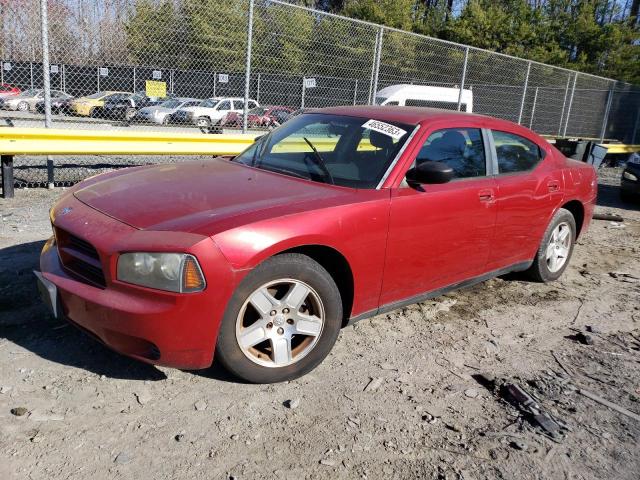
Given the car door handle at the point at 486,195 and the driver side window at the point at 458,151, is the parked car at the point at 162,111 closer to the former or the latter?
the driver side window at the point at 458,151

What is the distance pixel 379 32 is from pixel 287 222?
6.96m

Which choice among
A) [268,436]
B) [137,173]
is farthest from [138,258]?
[137,173]

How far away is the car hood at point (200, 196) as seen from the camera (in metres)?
2.75

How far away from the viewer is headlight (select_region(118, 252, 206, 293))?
2541mm

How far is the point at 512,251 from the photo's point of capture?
442 centimetres

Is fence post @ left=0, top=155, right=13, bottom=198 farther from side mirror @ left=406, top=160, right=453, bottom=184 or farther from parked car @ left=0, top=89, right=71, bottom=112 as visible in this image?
side mirror @ left=406, top=160, right=453, bottom=184

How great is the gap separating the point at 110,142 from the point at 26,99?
293cm

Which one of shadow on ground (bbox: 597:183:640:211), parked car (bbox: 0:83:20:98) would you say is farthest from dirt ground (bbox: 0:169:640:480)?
shadow on ground (bbox: 597:183:640:211)

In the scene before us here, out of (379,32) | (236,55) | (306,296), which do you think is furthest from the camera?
(379,32)

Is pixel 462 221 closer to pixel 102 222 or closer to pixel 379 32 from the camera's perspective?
pixel 102 222

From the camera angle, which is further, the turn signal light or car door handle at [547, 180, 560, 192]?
car door handle at [547, 180, 560, 192]

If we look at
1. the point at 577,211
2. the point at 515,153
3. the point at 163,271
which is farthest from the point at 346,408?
the point at 577,211

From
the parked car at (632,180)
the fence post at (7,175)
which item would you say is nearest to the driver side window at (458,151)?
the fence post at (7,175)

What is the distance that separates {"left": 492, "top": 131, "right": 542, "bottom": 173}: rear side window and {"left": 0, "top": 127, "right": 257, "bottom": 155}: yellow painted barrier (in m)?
4.51
